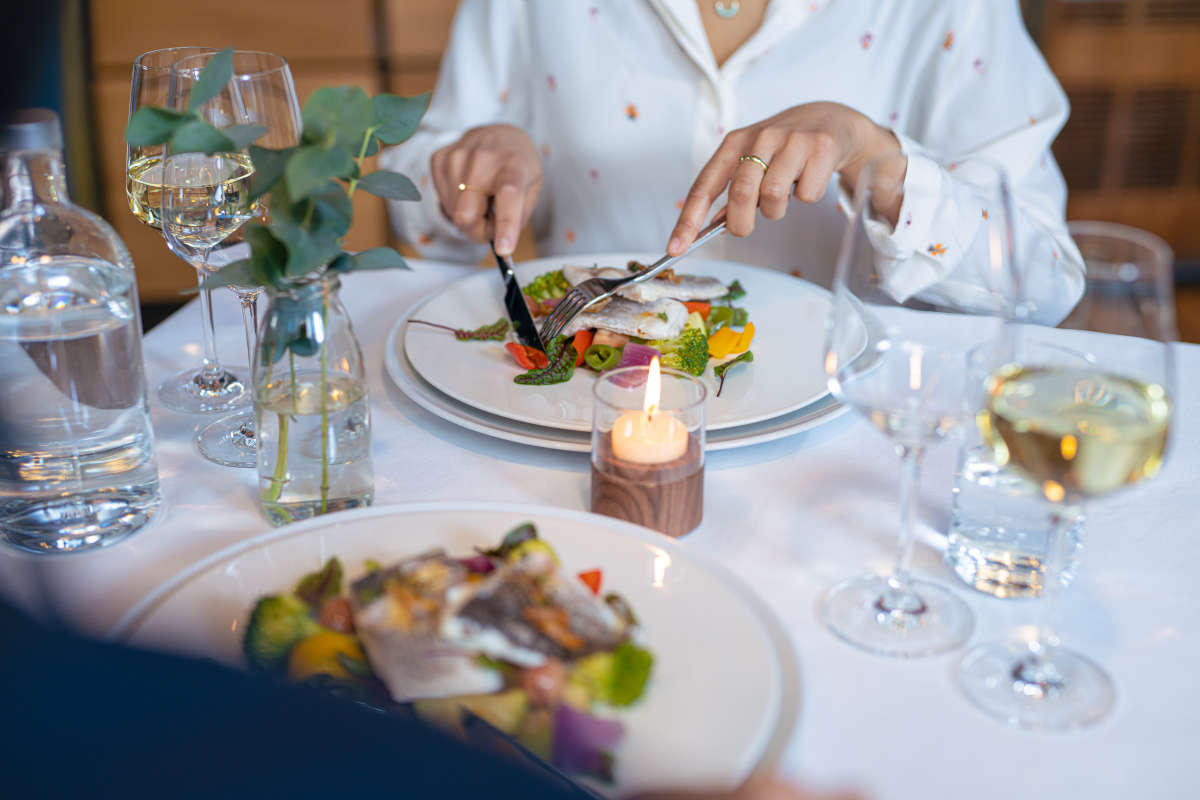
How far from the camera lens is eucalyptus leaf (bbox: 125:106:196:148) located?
2.23ft

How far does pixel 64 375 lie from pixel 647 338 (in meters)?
0.55

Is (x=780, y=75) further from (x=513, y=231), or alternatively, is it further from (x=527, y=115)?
(x=513, y=231)

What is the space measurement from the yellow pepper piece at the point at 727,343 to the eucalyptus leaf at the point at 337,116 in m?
0.51

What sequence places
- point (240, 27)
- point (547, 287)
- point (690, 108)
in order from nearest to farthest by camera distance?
point (547, 287), point (690, 108), point (240, 27)

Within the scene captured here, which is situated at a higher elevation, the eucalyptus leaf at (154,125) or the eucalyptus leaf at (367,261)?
the eucalyptus leaf at (154,125)

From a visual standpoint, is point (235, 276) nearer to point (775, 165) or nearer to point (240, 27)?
point (775, 165)

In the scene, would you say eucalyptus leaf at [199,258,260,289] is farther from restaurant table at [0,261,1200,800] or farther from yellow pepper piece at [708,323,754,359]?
yellow pepper piece at [708,323,754,359]

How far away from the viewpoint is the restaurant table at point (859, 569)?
596mm

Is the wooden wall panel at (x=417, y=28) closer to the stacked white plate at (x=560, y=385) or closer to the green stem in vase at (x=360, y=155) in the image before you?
the stacked white plate at (x=560, y=385)

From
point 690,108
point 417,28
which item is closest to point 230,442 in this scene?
point 690,108

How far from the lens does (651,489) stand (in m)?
0.79

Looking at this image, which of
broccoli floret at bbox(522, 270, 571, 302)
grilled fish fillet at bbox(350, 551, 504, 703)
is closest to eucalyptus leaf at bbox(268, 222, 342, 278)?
grilled fish fillet at bbox(350, 551, 504, 703)

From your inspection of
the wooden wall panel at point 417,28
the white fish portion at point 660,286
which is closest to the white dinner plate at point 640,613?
the white fish portion at point 660,286

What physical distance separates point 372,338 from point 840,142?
1.99 feet
